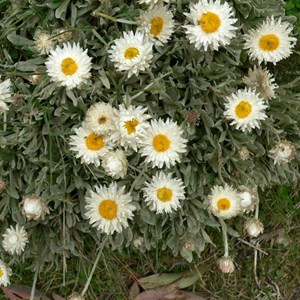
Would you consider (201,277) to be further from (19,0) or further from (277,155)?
(19,0)

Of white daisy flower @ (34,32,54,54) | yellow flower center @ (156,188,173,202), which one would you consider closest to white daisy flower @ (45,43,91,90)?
white daisy flower @ (34,32,54,54)

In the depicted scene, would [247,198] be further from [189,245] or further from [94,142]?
[94,142]

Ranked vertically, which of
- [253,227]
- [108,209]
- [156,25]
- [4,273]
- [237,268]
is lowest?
[4,273]

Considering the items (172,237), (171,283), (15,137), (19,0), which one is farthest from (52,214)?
(19,0)

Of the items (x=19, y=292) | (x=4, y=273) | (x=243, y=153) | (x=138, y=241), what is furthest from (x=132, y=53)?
(x=19, y=292)

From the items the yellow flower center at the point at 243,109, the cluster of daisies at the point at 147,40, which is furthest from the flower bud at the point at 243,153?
the cluster of daisies at the point at 147,40

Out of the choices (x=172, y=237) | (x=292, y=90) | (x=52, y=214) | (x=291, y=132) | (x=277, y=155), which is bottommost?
(x=52, y=214)
